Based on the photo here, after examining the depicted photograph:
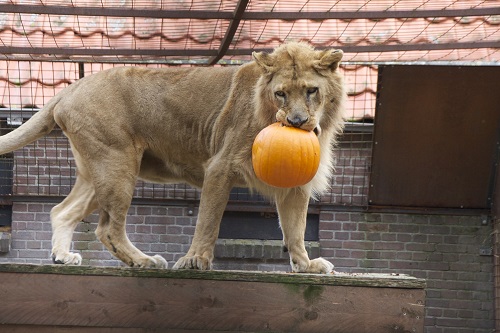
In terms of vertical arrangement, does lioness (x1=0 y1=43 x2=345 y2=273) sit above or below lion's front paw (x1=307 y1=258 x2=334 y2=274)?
above

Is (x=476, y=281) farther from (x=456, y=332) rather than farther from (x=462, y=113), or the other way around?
(x=462, y=113)

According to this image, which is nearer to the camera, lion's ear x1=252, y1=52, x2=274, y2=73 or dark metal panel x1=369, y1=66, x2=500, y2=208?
lion's ear x1=252, y1=52, x2=274, y2=73

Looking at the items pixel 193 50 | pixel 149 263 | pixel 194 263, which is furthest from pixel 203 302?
pixel 193 50

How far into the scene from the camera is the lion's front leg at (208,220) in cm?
543

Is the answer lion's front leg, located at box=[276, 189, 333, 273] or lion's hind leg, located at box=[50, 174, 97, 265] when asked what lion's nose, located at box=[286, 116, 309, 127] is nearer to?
lion's front leg, located at box=[276, 189, 333, 273]

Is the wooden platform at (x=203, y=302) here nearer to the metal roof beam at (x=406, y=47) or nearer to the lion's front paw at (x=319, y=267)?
the lion's front paw at (x=319, y=267)

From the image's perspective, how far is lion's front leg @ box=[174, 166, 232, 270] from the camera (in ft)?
17.8

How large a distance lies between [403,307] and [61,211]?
9.37ft

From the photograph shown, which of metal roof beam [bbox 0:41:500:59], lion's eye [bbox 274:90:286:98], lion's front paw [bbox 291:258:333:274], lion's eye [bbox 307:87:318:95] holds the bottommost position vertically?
lion's front paw [bbox 291:258:333:274]

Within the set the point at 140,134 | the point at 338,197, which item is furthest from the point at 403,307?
the point at 338,197

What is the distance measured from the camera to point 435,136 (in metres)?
9.76

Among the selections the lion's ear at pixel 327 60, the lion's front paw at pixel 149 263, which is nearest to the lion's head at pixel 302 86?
the lion's ear at pixel 327 60

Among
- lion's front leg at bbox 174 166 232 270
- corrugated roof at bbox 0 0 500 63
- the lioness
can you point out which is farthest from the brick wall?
lion's front leg at bbox 174 166 232 270

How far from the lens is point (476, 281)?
1002 cm
